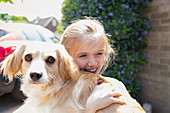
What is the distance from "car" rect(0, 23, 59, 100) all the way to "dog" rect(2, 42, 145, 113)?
1.23 m

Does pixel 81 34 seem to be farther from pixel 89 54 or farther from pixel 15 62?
pixel 15 62

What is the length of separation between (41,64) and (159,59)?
12.0 feet

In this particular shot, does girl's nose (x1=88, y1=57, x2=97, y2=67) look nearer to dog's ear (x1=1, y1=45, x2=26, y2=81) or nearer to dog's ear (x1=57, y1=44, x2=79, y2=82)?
dog's ear (x1=57, y1=44, x2=79, y2=82)

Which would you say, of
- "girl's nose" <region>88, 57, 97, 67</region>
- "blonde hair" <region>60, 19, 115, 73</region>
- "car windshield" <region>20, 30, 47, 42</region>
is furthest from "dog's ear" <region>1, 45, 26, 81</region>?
"car windshield" <region>20, 30, 47, 42</region>

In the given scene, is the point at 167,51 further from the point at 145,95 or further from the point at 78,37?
the point at 78,37

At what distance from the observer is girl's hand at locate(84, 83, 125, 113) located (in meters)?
1.25

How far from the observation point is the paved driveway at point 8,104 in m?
3.06

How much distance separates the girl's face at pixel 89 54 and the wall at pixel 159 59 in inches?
115

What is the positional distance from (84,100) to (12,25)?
3.73 metres

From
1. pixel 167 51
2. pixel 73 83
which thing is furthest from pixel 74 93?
pixel 167 51

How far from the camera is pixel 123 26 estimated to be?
364cm

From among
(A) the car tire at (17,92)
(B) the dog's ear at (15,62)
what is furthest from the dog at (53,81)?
(A) the car tire at (17,92)

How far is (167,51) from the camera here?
12.9 ft

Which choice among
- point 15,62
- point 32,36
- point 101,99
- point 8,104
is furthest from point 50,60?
point 32,36
